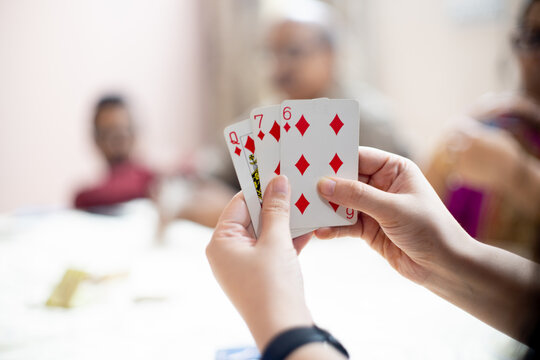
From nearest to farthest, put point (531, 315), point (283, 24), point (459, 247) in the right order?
point (531, 315), point (459, 247), point (283, 24)

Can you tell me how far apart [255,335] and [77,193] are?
2.33 m

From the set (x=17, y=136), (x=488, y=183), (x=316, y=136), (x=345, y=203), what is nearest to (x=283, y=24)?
(x=488, y=183)

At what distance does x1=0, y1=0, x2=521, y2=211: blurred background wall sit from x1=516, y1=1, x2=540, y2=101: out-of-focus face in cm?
141

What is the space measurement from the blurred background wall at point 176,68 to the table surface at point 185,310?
1662 mm

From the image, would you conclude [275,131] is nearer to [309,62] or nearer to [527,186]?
[527,186]

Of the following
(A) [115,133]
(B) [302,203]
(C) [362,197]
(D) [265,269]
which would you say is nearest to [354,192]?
(C) [362,197]

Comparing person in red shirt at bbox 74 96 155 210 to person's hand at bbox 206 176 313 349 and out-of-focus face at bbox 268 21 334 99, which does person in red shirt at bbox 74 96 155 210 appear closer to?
out-of-focus face at bbox 268 21 334 99

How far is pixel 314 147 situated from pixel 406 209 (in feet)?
0.72

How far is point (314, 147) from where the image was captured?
0.86m

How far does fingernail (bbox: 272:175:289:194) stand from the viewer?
30.2 inches

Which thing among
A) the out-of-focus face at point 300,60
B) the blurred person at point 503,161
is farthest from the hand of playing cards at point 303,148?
the out-of-focus face at point 300,60

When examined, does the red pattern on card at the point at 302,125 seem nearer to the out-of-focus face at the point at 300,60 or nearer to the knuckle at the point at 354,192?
the knuckle at the point at 354,192

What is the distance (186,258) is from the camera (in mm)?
1464

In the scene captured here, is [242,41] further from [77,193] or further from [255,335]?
[255,335]
